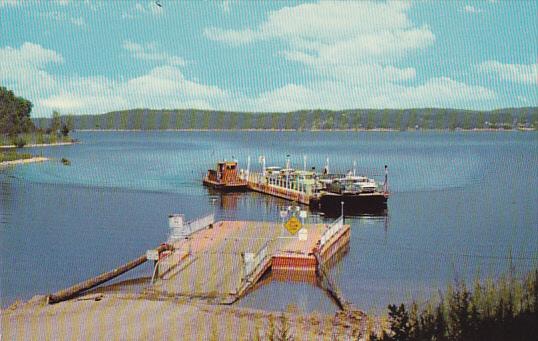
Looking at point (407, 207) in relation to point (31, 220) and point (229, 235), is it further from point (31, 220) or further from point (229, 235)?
point (31, 220)

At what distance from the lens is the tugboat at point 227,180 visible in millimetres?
56906

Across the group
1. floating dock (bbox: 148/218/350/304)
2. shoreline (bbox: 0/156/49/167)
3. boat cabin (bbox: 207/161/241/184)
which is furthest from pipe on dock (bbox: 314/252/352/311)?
shoreline (bbox: 0/156/49/167)

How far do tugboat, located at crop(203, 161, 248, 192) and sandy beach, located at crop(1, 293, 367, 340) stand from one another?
3812 centimetres

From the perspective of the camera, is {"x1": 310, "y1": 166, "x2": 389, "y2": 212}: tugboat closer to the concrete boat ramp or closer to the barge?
the barge

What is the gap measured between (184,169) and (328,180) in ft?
108

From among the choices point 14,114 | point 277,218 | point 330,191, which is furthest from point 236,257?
point 14,114

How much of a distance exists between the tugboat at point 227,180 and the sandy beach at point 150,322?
125 feet

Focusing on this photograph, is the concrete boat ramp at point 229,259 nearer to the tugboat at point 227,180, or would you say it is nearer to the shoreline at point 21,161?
the tugboat at point 227,180

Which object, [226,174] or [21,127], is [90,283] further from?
[21,127]

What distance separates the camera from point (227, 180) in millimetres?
57875

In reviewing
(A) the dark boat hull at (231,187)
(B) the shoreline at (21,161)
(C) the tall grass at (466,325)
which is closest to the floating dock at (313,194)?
(A) the dark boat hull at (231,187)

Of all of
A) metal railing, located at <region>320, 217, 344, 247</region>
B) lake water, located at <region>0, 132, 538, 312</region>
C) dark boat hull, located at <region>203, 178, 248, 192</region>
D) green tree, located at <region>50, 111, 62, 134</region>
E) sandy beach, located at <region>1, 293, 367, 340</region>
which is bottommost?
lake water, located at <region>0, 132, 538, 312</region>

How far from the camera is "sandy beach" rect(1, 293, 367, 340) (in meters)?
14.9

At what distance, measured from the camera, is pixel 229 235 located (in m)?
28.1
